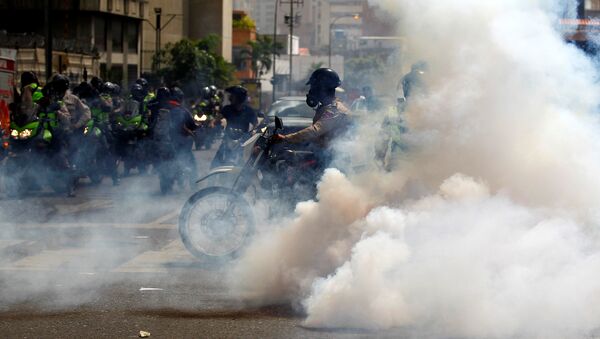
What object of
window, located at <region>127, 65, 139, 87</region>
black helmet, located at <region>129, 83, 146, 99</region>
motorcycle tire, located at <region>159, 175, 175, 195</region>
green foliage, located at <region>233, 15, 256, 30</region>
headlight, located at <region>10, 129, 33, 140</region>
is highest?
green foliage, located at <region>233, 15, 256, 30</region>

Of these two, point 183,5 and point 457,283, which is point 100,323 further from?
point 183,5

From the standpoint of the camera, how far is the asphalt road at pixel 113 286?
652 cm

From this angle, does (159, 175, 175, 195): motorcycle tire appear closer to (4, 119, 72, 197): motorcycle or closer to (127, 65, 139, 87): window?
(4, 119, 72, 197): motorcycle

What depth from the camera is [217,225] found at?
907 cm

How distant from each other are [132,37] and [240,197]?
60.1 m

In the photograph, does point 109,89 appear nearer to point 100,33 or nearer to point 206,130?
point 206,130

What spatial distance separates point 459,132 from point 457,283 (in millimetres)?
1212

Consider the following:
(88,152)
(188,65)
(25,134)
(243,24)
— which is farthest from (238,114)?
(243,24)

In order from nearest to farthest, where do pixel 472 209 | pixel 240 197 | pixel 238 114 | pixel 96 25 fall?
pixel 472 209 < pixel 240 197 < pixel 238 114 < pixel 96 25

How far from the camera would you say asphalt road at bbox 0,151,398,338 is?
6.52 m

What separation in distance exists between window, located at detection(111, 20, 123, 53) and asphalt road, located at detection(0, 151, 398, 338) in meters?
53.0

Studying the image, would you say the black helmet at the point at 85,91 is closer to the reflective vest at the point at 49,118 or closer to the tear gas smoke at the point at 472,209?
the reflective vest at the point at 49,118

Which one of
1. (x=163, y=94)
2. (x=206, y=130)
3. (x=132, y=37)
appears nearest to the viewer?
(x=163, y=94)

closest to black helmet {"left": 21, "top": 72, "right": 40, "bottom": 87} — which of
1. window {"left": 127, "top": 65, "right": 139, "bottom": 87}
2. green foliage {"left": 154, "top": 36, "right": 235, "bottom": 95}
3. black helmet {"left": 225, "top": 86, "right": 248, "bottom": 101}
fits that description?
black helmet {"left": 225, "top": 86, "right": 248, "bottom": 101}
